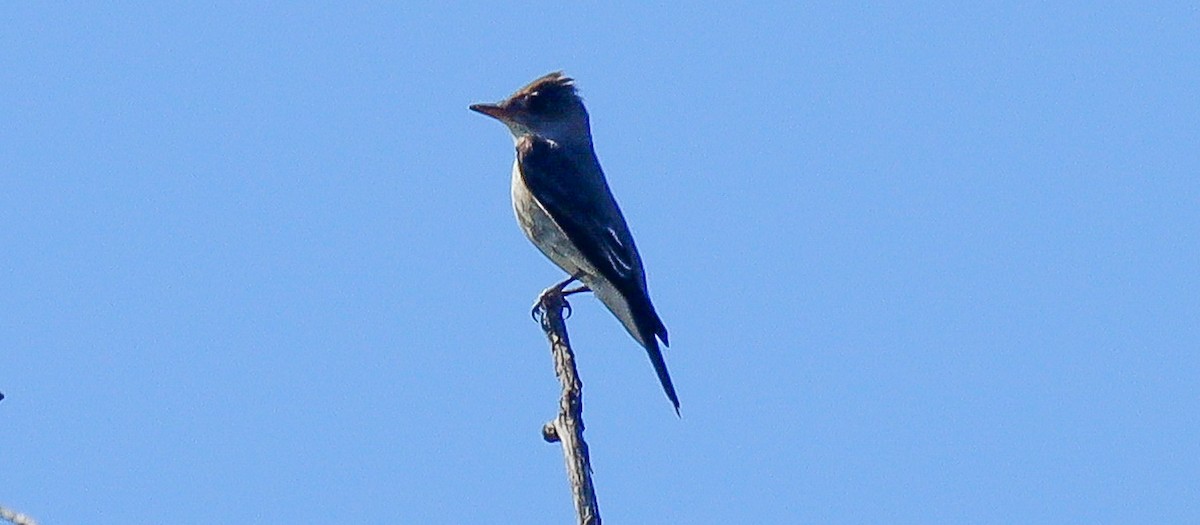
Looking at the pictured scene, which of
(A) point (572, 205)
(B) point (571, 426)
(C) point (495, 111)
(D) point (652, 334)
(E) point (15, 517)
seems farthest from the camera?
(C) point (495, 111)

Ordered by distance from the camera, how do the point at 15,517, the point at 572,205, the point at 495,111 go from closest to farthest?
A: the point at 15,517
the point at 572,205
the point at 495,111

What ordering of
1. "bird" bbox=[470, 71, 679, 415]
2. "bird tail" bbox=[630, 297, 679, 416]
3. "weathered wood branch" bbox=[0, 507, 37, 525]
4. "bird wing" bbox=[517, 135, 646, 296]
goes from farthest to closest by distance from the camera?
"bird wing" bbox=[517, 135, 646, 296]
"bird" bbox=[470, 71, 679, 415]
"bird tail" bbox=[630, 297, 679, 416]
"weathered wood branch" bbox=[0, 507, 37, 525]

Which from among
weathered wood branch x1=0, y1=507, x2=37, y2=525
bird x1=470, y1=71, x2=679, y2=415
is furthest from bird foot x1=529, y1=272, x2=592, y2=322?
weathered wood branch x1=0, y1=507, x2=37, y2=525

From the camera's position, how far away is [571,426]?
15.5 ft

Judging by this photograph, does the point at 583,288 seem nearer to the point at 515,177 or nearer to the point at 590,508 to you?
the point at 515,177

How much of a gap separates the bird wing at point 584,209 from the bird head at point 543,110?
112 millimetres

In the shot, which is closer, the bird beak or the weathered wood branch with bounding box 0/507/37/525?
the weathered wood branch with bounding box 0/507/37/525

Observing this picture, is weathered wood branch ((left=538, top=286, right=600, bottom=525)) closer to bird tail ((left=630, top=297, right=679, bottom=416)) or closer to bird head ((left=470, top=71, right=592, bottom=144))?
bird tail ((left=630, top=297, right=679, bottom=416))

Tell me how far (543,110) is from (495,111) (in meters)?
0.27

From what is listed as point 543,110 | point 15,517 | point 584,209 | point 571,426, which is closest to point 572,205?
point 584,209

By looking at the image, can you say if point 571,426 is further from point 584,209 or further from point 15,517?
point 584,209

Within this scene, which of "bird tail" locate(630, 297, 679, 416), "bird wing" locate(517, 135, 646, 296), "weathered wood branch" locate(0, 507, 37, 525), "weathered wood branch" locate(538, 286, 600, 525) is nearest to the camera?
"weathered wood branch" locate(0, 507, 37, 525)

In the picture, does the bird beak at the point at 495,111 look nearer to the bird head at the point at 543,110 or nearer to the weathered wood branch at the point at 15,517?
the bird head at the point at 543,110

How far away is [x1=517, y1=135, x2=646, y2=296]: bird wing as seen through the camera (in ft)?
27.6
